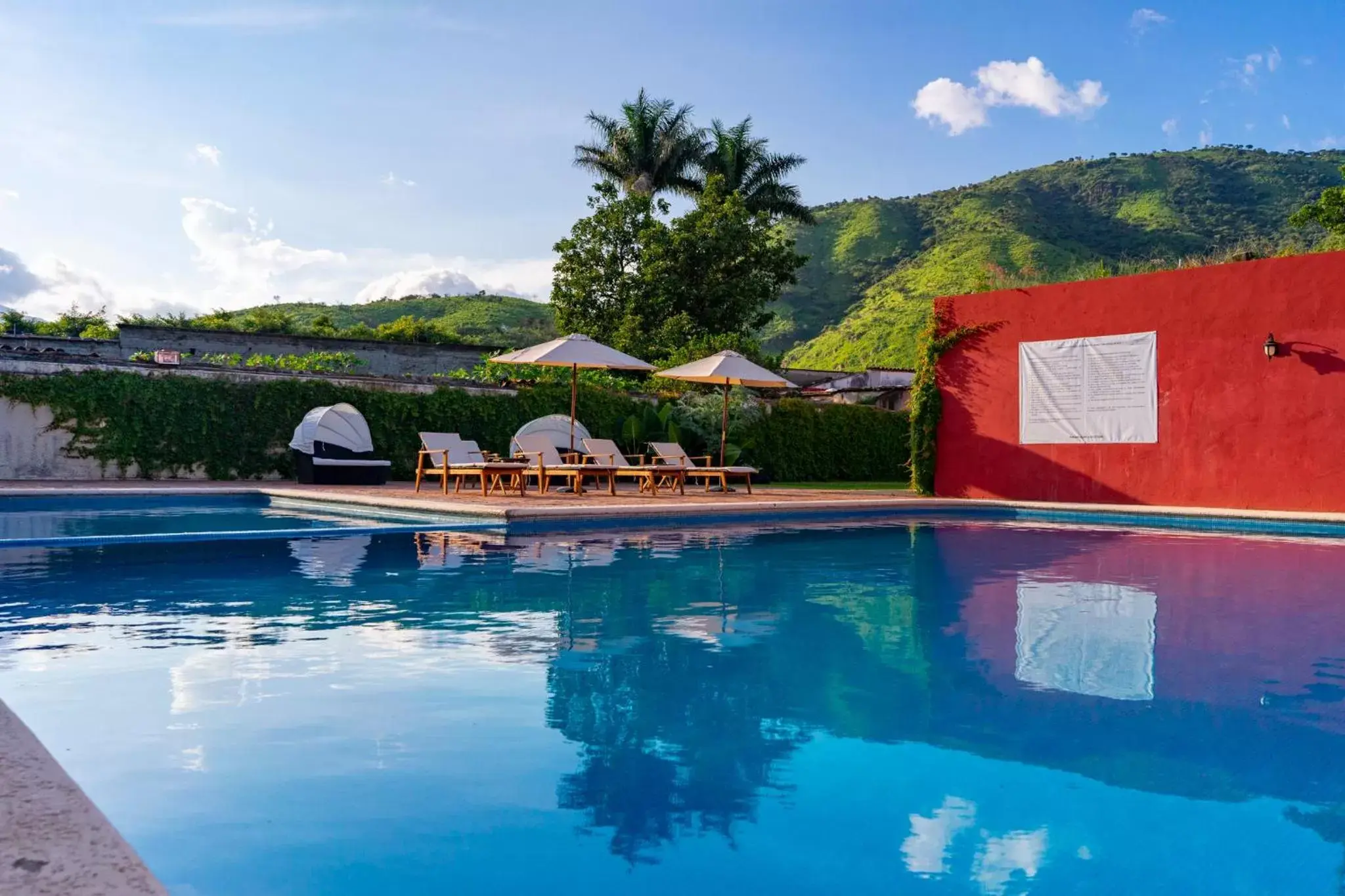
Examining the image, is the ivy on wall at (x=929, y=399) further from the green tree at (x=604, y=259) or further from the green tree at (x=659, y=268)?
the green tree at (x=604, y=259)

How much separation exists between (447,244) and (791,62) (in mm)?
8561

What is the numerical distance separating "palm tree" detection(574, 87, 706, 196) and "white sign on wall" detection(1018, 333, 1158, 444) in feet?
63.2

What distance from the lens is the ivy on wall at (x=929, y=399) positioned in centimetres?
1669

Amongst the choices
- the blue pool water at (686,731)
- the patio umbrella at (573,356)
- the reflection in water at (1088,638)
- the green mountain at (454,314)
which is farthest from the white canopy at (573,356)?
the green mountain at (454,314)

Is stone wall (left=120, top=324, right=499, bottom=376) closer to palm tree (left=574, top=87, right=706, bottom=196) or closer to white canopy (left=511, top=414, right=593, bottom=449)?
palm tree (left=574, top=87, right=706, bottom=196)

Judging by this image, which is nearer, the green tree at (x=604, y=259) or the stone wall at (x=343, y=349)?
the stone wall at (x=343, y=349)

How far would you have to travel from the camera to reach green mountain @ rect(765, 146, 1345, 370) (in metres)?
41.4

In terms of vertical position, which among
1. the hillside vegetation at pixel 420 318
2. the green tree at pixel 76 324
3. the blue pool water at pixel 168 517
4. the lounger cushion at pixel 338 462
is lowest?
the blue pool water at pixel 168 517

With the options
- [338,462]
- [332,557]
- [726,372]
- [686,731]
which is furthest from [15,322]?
[686,731]

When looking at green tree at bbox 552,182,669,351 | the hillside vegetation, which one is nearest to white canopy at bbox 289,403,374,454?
green tree at bbox 552,182,669,351

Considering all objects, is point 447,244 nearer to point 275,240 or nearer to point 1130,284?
point 275,240

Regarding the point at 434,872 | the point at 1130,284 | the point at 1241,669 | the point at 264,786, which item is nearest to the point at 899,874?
the point at 434,872

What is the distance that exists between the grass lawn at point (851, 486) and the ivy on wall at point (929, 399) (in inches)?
45.8

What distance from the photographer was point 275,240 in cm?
2367
